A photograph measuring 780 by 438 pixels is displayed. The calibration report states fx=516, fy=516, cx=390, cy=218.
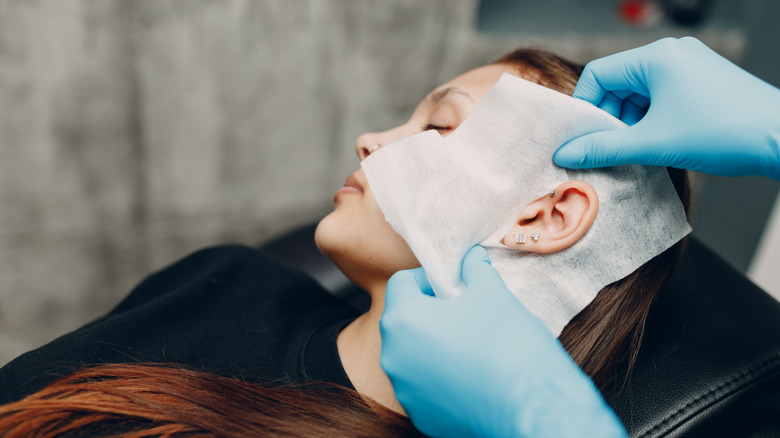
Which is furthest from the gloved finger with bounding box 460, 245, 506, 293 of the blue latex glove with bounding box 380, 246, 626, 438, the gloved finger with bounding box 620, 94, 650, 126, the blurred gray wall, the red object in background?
the red object in background

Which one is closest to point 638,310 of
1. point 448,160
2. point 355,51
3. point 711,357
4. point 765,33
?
point 711,357

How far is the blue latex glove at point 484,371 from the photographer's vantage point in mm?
561

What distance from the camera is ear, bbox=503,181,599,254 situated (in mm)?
699

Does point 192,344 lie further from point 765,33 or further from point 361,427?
point 765,33

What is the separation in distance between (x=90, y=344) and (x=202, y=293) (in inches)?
8.4

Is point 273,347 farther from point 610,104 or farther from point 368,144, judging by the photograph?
point 610,104

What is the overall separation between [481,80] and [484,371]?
51cm

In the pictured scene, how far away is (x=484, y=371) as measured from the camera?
1.92 feet

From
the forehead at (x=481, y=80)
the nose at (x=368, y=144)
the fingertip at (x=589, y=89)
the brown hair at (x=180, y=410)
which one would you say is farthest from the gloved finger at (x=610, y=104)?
the brown hair at (x=180, y=410)

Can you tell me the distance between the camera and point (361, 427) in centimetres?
67

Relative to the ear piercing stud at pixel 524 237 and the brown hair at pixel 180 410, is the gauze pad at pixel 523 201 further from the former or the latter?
the brown hair at pixel 180 410

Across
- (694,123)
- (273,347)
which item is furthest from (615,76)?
(273,347)

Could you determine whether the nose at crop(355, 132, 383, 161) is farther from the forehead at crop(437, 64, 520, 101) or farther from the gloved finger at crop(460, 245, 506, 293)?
the gloved finger at crop(460, 245, 506, 293)

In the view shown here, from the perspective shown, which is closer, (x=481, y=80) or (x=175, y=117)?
(x=481, y=80)
